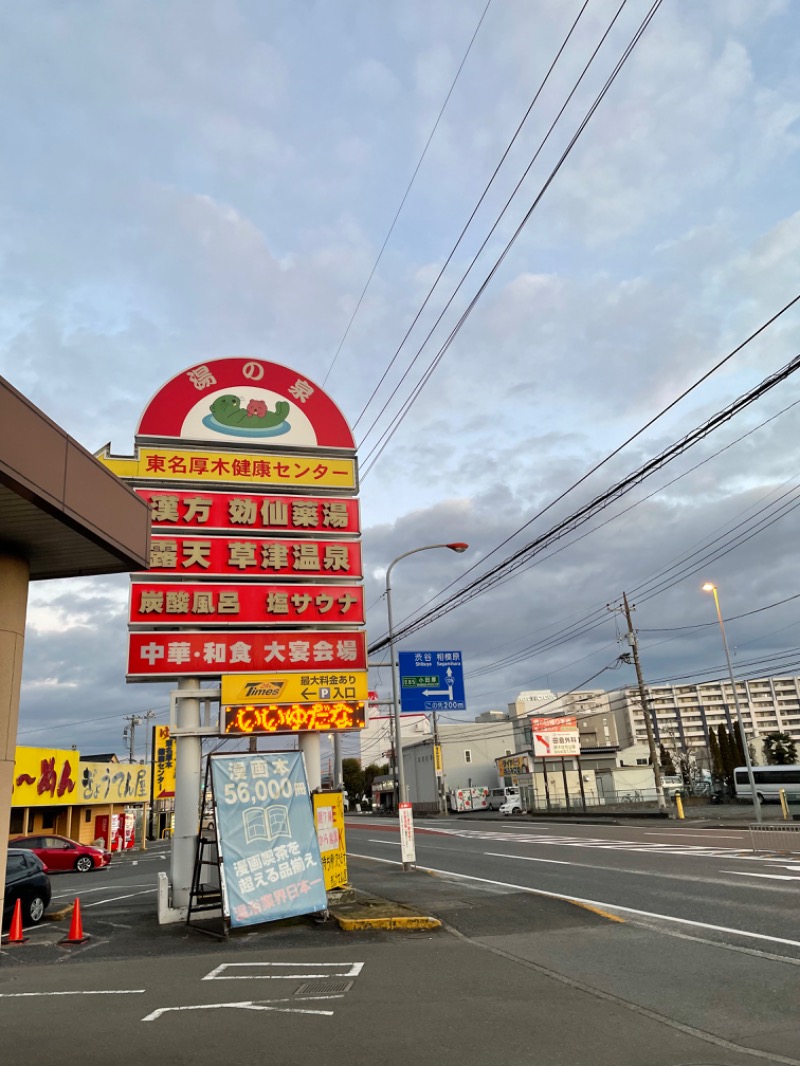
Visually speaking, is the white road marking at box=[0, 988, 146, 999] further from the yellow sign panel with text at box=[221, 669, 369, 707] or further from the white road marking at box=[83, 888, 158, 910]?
the white road marking at box=[83, 888, 158, 910]

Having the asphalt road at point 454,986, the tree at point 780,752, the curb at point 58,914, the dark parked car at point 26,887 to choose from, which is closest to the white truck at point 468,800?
the tree at point 780,752

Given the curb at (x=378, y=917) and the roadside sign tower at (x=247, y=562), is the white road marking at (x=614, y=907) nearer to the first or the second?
the curb at (x=378, y=917)

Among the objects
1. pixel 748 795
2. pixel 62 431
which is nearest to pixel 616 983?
pixel 62 431

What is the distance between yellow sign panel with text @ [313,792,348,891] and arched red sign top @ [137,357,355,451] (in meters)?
7.24

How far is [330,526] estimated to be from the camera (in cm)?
1653

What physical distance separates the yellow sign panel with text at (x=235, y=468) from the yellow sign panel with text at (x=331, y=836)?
20.8 ft

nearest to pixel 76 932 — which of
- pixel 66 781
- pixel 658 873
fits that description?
pixel 658 873

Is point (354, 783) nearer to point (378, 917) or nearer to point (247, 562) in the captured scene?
point (247, 562)

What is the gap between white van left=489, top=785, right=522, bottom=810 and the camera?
72.9 metres

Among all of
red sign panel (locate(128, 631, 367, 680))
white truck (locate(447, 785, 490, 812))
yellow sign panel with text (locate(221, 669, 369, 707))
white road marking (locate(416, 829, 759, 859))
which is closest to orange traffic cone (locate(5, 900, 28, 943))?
red sign panel (locate(128, 631, 367, 680))

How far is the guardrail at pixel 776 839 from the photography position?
2155cm

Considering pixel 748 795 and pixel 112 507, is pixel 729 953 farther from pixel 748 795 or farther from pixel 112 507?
pixel 748 795

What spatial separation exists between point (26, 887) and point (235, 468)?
29.0 ft

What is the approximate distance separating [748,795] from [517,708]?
72492mm
